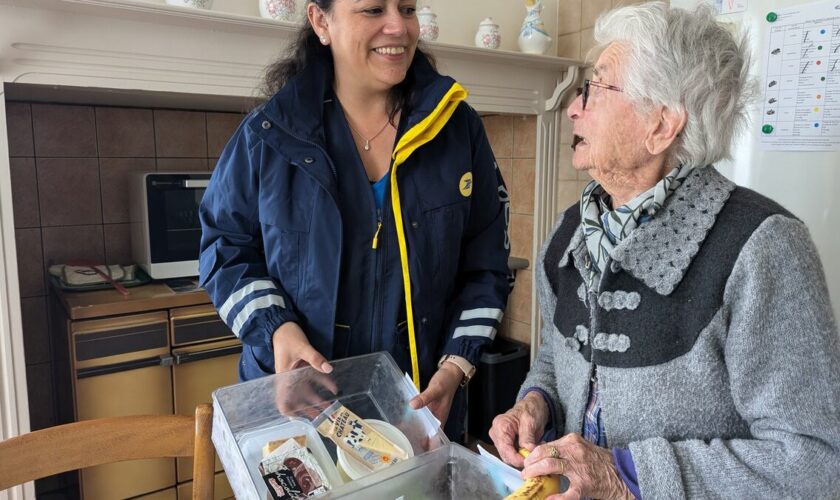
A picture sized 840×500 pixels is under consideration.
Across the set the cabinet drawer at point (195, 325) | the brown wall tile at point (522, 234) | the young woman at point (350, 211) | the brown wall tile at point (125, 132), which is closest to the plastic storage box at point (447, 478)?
the young woman at point (350, 211)

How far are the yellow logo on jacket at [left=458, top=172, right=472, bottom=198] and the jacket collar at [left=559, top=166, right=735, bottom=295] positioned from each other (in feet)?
1.14

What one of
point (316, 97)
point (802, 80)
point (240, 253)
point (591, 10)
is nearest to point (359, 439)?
point (240, 253)

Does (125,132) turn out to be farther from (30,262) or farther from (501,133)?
(501,133)

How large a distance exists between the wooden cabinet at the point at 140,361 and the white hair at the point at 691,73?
160 cm

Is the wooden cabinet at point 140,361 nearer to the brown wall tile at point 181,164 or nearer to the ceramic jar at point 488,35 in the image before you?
the brown wall tile at point 181,164

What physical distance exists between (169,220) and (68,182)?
45 centimetres

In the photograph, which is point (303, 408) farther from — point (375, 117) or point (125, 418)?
point (375, 117)

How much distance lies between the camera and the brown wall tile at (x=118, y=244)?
233 cm

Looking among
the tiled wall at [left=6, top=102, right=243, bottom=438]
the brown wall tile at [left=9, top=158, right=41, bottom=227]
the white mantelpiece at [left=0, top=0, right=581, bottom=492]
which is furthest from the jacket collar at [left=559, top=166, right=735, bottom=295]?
the brown wall tile at [left=9, top=158, right=41, bottom=227]

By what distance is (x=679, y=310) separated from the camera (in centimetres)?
82

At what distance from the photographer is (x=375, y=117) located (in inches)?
45.0

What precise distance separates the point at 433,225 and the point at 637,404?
1.49ft

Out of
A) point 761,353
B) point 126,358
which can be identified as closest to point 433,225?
point 761,353

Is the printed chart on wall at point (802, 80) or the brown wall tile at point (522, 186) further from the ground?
the printed chart on wall at point (802, 80)
